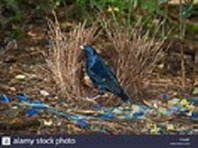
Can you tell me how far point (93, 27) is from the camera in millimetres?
2453

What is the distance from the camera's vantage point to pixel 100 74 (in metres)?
2.47

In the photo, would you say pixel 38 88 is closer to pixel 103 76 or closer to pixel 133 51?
pixel 103 76

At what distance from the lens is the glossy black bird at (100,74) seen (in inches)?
96.8

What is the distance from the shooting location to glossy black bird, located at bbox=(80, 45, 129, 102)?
2.46m

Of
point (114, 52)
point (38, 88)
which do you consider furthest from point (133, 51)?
point (38, 88)

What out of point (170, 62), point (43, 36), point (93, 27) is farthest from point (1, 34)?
point (170, 62)
